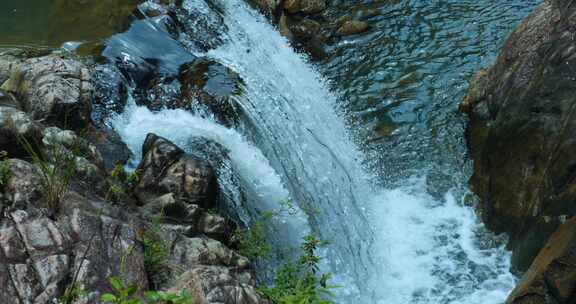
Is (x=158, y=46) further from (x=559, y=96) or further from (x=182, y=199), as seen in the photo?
(x=559, y=96)

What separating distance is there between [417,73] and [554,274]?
4706mm

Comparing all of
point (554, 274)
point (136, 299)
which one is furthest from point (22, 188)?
point (554, 274)

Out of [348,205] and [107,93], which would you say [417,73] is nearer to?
[348,205]

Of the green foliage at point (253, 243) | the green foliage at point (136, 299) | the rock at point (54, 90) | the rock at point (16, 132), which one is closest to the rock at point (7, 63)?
the rock at point (54, 90)

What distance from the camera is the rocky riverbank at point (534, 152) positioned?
4.78 metres

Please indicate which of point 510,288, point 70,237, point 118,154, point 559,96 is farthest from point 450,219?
point 70,237

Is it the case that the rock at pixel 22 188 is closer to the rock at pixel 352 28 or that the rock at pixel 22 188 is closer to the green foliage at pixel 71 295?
the green foliage at pixel 71 295

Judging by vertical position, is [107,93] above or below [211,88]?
below

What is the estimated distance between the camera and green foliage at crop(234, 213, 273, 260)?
5.16 m

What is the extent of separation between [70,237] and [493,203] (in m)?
4.34

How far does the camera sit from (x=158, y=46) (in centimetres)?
745

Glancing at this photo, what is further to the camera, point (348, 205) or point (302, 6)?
point (302, 6)

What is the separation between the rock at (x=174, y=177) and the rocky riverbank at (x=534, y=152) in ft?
8.85

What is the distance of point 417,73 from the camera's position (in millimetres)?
8766
